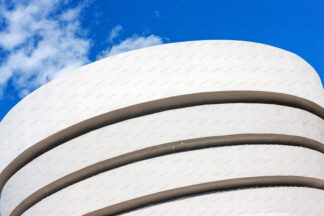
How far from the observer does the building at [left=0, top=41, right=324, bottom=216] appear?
9.95 meters

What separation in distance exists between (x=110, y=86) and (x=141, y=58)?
127 centimetres

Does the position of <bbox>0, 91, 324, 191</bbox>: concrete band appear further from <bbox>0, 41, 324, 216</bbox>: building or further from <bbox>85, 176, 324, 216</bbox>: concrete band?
<bbox>85, 176, 324, 216</bbox>: concrete band

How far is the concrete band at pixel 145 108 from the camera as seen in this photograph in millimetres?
9953

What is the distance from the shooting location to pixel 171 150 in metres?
10.1

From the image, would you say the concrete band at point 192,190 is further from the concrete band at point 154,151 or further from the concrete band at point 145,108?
the concrete band at point 145,108

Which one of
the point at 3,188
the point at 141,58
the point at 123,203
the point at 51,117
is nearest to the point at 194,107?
the point at 141,58

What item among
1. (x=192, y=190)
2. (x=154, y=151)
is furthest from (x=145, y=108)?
(x=192, y=190)

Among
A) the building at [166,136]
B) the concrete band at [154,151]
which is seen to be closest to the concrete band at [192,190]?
the building at [166,136]

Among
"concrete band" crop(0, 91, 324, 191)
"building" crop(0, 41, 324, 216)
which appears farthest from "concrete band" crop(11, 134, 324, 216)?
"concrete band" crop(0, 91, 324, 191)

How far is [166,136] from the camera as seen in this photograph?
32.7 ft

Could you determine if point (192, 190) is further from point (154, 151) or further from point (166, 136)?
point (166, 136)

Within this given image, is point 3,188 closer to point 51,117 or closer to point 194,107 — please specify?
point 51,117

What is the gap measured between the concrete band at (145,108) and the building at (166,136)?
0.03m

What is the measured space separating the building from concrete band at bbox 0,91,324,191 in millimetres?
32
